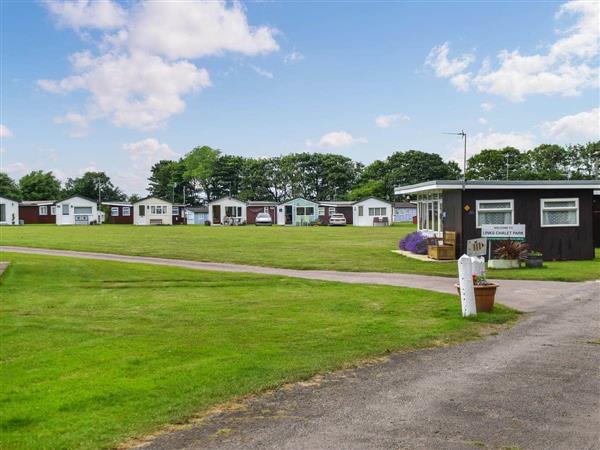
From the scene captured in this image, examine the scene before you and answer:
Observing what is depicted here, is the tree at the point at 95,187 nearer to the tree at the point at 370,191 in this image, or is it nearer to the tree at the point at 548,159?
the tree at the point at 370,191

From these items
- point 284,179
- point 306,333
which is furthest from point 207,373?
point 284,179

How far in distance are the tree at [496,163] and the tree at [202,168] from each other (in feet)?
142

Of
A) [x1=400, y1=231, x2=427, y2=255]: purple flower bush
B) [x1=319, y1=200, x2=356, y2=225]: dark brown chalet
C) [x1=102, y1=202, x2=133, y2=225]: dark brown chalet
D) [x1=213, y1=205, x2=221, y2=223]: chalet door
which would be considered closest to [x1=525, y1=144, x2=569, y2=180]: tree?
[x1=319, y1=200, x2=356, y2=225]: dark brown chalet

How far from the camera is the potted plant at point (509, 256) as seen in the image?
58.3 ft

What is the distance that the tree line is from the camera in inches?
3447

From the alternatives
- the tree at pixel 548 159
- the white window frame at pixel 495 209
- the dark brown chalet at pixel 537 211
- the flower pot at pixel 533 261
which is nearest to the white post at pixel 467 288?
the flower pot at pixel 533 261

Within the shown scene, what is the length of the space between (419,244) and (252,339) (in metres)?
16.1

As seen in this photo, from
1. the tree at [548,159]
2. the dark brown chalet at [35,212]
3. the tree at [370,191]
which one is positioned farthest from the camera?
the tree at [548,159]

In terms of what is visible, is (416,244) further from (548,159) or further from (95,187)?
(95,187)

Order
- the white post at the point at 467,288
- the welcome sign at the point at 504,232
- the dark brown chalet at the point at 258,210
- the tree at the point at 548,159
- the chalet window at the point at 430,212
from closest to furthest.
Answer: the white post at the point at 467,288
the welcome sign at the point at 504,232
the chalet window at the point at 430,212
the dark brown chalet at the point at 258,210
the tree at the point at 548,159

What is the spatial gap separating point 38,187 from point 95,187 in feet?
32.7

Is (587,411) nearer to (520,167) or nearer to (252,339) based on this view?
(252,339)

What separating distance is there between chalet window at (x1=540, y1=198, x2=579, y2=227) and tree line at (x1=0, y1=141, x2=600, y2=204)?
64407mm

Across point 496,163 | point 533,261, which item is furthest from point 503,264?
point 496,163
